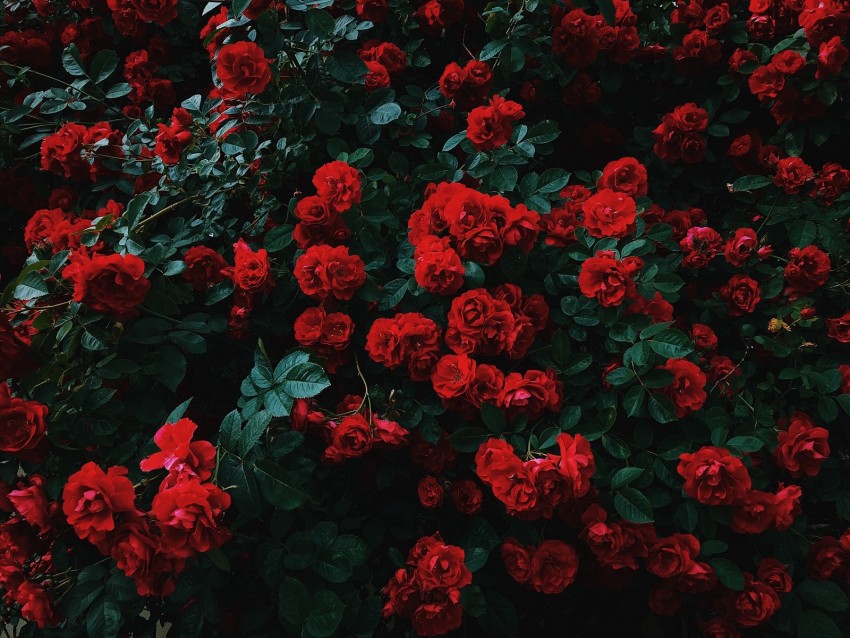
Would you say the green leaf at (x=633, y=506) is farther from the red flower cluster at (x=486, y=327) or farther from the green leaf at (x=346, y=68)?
the green leaf at (x=346, y=68)

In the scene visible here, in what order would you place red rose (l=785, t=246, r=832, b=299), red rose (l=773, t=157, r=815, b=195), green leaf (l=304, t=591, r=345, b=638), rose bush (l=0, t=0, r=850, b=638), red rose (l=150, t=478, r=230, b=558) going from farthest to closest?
1. red rose (l=773, t=157, r=815, b=195)
2. red rose (l=785, t=246, r=832, b=299)
3. rose bush (l=0, t=0, r=850, b=638)
4. green leaf (l=304, t=591, r=345, b=638)
5. red rose (l=150, t=478, r=230, b=558)

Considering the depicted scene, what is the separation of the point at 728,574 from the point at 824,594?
262mm

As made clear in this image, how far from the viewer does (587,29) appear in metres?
1.95

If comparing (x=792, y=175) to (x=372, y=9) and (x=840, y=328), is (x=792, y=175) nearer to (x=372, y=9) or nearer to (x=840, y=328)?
(x=840, y=328)

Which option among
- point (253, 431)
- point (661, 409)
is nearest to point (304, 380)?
point (253, 431)

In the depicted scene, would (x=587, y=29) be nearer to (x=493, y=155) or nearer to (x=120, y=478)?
(x=493, y=155)

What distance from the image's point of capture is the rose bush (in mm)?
1232

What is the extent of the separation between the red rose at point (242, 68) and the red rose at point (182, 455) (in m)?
0.85

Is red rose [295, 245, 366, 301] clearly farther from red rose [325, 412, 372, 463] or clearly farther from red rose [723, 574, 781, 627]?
red rose [723, 574, 781, 627]

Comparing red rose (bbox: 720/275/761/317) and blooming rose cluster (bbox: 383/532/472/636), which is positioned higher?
blooming rose cluster (bbox: 383/532/472/636)

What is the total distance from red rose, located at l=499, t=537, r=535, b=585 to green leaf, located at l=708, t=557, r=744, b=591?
0.37 metres

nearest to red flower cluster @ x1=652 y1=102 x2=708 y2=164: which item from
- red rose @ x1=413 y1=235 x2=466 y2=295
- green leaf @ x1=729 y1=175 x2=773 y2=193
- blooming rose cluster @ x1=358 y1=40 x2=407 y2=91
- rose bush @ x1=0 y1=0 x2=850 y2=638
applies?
rose bush @ x1=0 y1=0 x2=850 y2=638

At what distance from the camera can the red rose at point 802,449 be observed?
4.68 ft

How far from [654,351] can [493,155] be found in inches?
25.6
